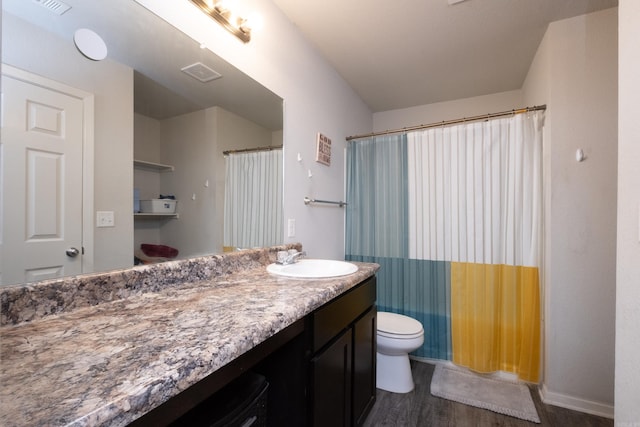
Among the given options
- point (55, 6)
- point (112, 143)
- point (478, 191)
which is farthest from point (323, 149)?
point (55, 6)

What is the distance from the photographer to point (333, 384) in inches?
43.9

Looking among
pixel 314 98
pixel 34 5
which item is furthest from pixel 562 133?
pixel 34 5

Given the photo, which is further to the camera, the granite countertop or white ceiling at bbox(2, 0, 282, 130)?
white ceiling at bbox(2, 0, 282, 130)

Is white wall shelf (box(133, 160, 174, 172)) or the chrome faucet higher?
white wall shelf (box(133, 160, 174, 172))

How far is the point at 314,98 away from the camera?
203cm

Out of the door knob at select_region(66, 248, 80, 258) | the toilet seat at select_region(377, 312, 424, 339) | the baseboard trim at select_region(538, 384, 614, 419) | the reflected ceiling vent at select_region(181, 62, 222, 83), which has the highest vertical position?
the reflected ceiling vent at select_region(181, 62, 222, 83)

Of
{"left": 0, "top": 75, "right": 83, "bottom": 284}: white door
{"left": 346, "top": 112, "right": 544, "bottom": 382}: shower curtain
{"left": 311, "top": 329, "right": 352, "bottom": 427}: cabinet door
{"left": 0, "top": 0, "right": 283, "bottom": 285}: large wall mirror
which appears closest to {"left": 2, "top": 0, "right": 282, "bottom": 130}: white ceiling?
{"left": 0, "top": 0, "right": 283, "bottom": 285}: large wall mirror

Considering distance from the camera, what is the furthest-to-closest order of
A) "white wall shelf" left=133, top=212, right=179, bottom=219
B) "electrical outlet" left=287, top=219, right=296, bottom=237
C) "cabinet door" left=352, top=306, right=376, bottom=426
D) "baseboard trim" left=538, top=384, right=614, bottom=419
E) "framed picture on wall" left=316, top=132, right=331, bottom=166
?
"framed picture on wall" left=316, top=132, right=331, bottom=166 < "electrical outlet" left=287, top=219, right=296, bottom=237 < "baseboard trim" left=538, top=384, right=614, bottom=419 < "cabinet door" left=352, top=306, right=376, bottom=426 < "white wall shelf" left=133, top=212, right=179, bottom=219

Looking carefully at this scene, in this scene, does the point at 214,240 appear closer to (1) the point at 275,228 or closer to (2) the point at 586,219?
(1) the point at 275,228

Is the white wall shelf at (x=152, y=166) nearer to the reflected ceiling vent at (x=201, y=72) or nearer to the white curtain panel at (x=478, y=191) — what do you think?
the reflected ceiling vent at (x=201, y=72)

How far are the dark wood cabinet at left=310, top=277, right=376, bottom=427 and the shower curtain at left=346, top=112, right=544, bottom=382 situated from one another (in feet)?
2.78

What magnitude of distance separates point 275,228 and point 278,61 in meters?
1.02

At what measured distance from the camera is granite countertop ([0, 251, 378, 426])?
393 millimetres

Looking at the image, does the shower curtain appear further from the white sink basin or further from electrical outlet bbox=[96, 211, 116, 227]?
electrical outlet bbox=[96, 211, 116, 227]
